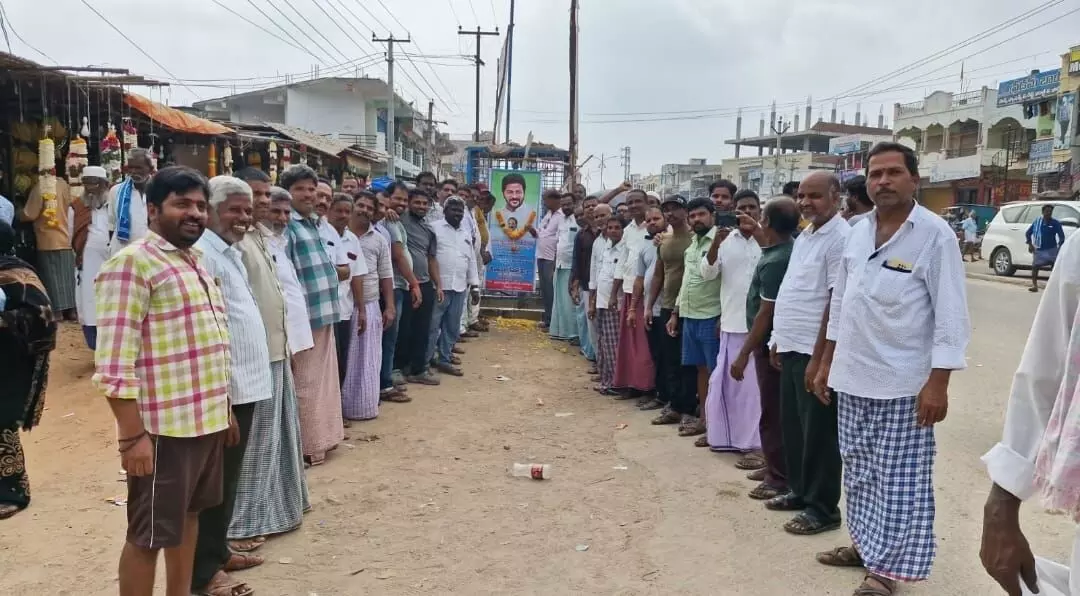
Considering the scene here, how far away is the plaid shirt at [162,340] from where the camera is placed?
7.68ft

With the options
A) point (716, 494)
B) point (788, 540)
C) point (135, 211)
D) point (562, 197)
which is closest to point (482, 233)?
point (562, 197)

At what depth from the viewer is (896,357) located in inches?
122

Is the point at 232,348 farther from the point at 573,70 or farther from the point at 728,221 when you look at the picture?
the point at 573,70

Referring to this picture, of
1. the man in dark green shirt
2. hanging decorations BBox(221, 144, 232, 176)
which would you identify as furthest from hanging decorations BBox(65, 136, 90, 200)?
the man in dark green shirt

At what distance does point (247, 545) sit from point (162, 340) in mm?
1622

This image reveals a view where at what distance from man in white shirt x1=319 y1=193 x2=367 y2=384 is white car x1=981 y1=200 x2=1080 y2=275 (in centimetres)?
1691

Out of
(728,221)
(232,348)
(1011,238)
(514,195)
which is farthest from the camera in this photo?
(1011,238)

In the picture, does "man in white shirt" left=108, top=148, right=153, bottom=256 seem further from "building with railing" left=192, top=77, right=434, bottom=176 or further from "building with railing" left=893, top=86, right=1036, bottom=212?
"building with railing" left=893, top=86, right=1036, bottom=212

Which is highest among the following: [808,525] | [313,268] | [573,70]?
[573,70]

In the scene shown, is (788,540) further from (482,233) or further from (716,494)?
(482,233)

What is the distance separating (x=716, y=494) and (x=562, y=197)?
645cm

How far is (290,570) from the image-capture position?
349 centimetres

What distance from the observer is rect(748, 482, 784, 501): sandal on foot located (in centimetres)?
450

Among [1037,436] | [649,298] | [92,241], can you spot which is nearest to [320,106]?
[92,241]
